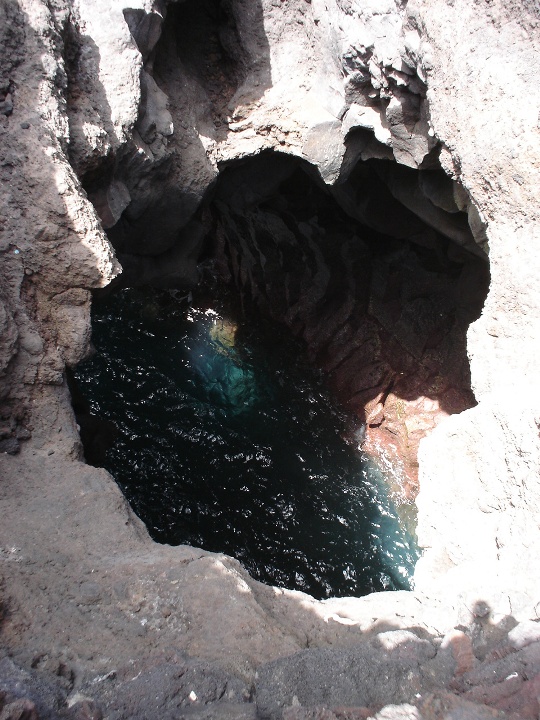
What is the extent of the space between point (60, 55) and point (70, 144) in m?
0.54

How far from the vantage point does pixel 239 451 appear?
6.02 metres

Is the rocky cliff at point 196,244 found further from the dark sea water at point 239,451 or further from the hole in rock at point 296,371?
the dark sea water at point 239,451

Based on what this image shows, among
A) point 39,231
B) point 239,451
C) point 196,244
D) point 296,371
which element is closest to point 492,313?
point 39,231

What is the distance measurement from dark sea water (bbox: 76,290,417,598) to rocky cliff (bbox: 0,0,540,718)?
1.06 metres

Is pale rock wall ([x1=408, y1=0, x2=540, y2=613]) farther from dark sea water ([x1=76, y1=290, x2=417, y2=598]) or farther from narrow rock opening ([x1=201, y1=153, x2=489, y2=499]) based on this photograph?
narrow rock opening ([x1=201, y1=153, x2=489, y2=499])

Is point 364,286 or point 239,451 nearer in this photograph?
point 239,451

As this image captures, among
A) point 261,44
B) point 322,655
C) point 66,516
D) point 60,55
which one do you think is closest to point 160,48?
point 261,44

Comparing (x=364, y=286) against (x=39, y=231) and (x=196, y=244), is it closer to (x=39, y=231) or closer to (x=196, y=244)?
(x=196, y=244)

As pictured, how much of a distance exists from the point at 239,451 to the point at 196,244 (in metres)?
2.36

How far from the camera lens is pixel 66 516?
9.05 ft

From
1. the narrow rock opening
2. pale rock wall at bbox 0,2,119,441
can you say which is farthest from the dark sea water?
pale rock wall at bbox 0,2,119,441

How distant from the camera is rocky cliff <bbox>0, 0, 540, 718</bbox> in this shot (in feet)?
6.56

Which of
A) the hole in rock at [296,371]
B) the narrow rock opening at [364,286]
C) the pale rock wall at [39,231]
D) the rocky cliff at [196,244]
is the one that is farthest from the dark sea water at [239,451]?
the pale rock wall at [39,231]

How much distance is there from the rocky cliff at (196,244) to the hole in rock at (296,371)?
23 centimetres
